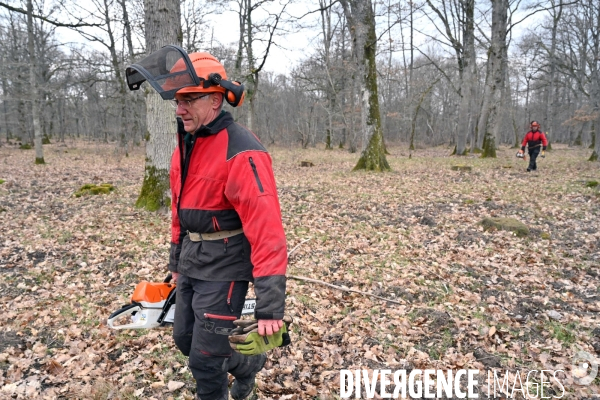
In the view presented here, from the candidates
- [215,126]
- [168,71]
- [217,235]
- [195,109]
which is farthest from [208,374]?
[168,71]

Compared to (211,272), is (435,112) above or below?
above

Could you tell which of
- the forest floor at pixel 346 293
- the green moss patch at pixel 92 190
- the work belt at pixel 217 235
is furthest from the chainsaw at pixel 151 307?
the green moss patch at pixel 92 190

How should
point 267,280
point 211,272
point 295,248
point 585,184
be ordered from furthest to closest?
point 585,184, point 295,248, point 211,272, point 267,280

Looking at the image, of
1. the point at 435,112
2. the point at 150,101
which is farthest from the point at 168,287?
the point at 435,112

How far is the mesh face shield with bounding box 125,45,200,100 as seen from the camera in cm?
212

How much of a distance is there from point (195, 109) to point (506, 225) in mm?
6712

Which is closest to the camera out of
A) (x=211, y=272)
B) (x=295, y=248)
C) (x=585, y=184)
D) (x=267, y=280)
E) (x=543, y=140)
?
(x=267, y=280)

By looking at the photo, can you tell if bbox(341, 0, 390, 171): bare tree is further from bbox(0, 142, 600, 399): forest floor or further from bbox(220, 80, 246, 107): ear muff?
bbox(220, 80, 246, 107): ear muff

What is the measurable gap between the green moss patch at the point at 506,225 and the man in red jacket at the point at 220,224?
6.30m

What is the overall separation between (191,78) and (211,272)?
116 centimetres

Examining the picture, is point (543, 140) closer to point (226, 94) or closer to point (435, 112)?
point (226, 94)

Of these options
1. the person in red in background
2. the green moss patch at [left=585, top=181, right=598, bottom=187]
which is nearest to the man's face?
the green moss patch at [left=585, top=181, right=598, bottom=187]

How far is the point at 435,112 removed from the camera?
46.3 meters

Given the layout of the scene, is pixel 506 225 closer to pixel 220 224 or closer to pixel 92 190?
pixel 220 224
